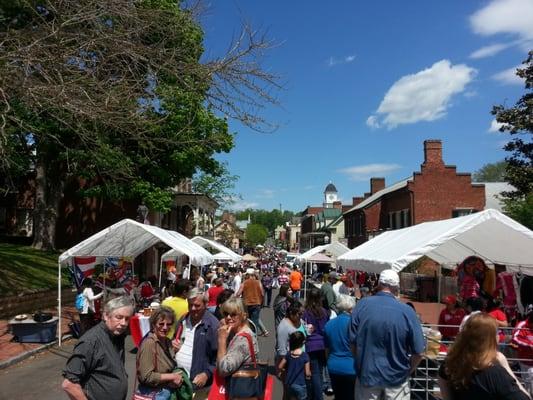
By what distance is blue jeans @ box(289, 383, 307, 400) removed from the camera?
5.92 meters

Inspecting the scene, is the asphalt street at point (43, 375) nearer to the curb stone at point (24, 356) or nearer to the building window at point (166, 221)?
the curb stone at point (24, 356)

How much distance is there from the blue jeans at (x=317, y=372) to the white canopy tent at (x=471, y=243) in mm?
2127

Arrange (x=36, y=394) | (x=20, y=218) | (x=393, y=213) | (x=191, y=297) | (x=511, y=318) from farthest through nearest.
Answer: (x=393, y=213) → (x=20, y=218) → (x=511, y=318) → (x=36, y=394) → (x=191, y=297)

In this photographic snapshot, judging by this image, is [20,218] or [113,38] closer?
[113,38]

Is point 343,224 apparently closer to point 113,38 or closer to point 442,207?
point 442,207

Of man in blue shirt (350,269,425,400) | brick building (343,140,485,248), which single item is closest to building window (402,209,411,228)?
brick building (343,140,485,248)

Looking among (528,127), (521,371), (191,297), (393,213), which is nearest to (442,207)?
(393,213)

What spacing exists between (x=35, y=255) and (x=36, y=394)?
1725cm

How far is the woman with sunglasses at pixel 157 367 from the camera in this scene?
404 cm

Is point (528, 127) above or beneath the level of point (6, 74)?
above

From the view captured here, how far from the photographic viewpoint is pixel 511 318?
10.9 m

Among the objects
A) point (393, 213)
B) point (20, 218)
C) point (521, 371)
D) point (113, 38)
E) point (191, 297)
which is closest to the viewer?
point (191, 297)

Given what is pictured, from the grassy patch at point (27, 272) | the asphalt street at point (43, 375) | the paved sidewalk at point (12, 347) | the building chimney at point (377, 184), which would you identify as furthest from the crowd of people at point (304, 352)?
the building chimney at point (377, 184)

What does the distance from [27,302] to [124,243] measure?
3.67 metres
